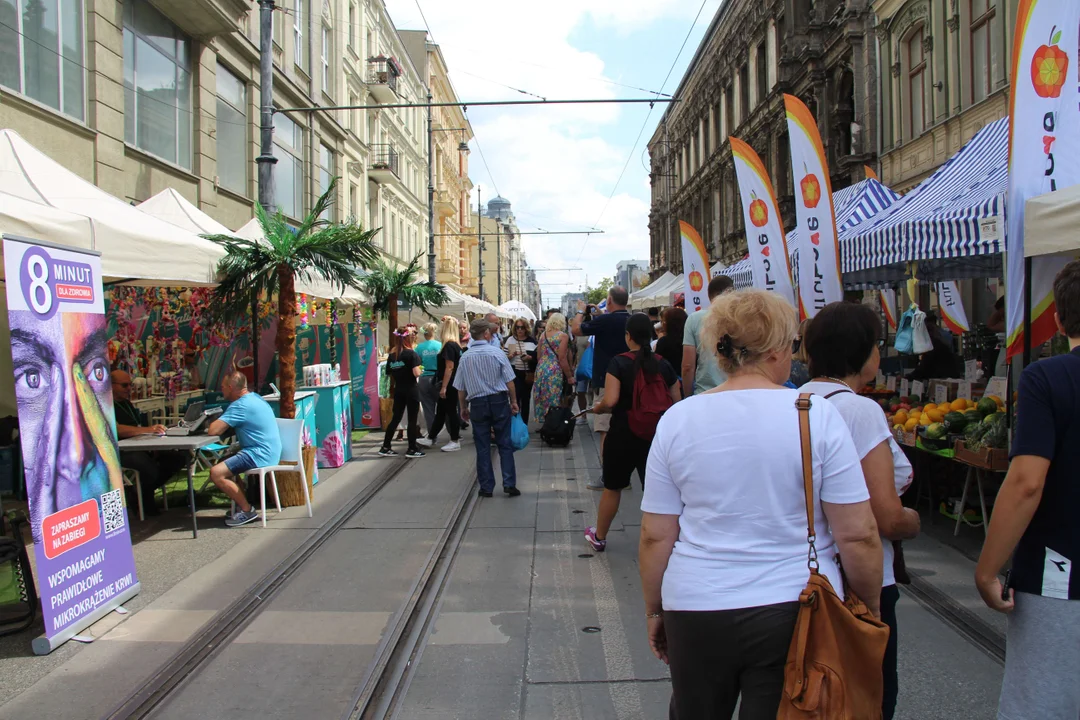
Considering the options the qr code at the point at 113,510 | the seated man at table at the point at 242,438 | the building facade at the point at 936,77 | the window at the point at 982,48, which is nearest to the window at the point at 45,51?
the seated man at table at the point at 242,438

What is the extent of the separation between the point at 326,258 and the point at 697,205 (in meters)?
36.6

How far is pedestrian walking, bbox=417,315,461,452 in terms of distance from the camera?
A: 425 inches

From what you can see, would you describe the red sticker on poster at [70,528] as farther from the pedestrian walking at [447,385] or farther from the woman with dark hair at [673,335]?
the pedestrian walking at [447,385]

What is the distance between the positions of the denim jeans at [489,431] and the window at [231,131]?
1056 centimetres

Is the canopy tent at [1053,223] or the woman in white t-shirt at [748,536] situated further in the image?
the canopy tent at [1053,223]

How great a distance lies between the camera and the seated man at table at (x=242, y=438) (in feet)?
22.7

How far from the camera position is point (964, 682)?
12.5 feet

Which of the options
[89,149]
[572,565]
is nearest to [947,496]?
[572,565]

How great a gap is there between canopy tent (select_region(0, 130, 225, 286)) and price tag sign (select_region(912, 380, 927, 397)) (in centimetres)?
663

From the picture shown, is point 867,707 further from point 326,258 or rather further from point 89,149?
point 89,149

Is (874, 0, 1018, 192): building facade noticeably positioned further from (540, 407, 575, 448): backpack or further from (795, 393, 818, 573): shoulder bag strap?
(795, 393, 818, 573): shoulder bag strap

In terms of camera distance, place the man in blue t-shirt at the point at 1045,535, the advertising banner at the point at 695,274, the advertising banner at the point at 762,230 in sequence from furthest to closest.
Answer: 1. the advertising banner at the point at 695,274
2. the advertising banner at the point at 762,230
3. the man in blue t-shirt at the point at 1045,535

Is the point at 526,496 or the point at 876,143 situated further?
the point at 876,143

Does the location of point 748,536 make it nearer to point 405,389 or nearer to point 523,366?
point 405,389
